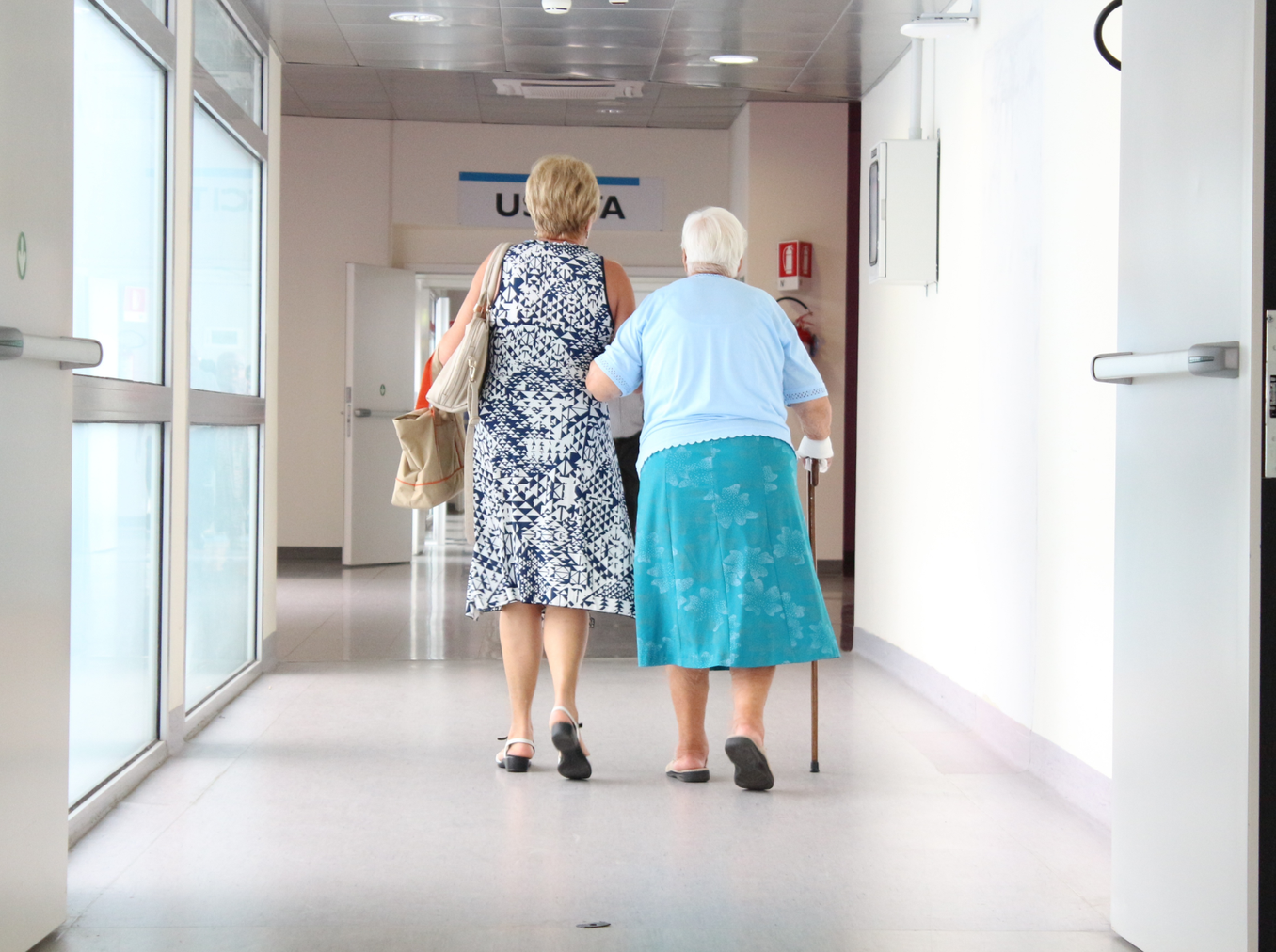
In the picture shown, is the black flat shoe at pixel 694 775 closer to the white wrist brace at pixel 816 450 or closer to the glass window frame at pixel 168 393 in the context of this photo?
the white wrist brace at pixel 816 450

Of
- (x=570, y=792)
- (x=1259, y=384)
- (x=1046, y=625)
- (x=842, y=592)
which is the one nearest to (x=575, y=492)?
(x=570, y=792)

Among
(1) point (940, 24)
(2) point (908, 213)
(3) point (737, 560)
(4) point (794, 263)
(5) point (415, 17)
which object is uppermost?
(5) point (415, 17)

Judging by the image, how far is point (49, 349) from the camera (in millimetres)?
2016

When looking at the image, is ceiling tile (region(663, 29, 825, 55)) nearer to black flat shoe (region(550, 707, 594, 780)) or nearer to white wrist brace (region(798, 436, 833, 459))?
white wrist brace (region(798, 436, 833, 459))

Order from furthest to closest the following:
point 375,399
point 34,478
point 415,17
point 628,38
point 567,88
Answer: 1. point 375,399
2. point 567,88
3. point 628,38
4. point 415,17
5. point 34,478

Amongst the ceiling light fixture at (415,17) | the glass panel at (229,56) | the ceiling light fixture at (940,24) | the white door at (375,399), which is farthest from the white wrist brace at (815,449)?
the white door at (375,399)

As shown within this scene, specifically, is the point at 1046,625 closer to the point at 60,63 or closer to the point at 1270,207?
the point at 1270,207

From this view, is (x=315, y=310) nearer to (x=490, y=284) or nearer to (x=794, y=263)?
(x=794, y=263)

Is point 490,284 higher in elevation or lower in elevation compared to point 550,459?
higher

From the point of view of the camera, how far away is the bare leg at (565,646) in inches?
128

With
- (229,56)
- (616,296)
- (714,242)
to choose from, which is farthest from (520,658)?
(229,56)

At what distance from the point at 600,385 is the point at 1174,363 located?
155cm

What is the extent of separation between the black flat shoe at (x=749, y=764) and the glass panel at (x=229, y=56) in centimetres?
258

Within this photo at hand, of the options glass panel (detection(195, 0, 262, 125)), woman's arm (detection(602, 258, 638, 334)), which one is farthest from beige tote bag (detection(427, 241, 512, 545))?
glass panel (detection(195, 0, 262, 125))
